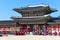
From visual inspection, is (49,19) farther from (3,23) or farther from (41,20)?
(3,23)

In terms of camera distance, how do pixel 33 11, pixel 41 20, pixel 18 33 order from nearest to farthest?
pixel 18 33 → pixel 41 20 → pixel 33 11

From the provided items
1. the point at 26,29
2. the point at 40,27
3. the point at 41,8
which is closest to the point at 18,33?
the point at 26,29

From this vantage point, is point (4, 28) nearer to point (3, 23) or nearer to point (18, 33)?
point (3, 23)

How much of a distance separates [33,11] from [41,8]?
1.85m

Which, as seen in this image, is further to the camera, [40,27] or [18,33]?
[40,27]

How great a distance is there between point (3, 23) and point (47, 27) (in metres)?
8.80

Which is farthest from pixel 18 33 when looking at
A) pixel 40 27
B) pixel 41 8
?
pixel 41 8

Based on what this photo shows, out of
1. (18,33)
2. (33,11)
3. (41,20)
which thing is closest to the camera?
(18,33)

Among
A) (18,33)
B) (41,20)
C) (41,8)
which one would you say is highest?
(41,8)

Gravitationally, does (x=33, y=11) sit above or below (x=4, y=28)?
above

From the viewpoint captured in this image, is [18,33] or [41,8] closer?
[18,33]

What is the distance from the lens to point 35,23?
34.8m

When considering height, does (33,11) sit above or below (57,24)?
above

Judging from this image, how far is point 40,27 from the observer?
35375mm
